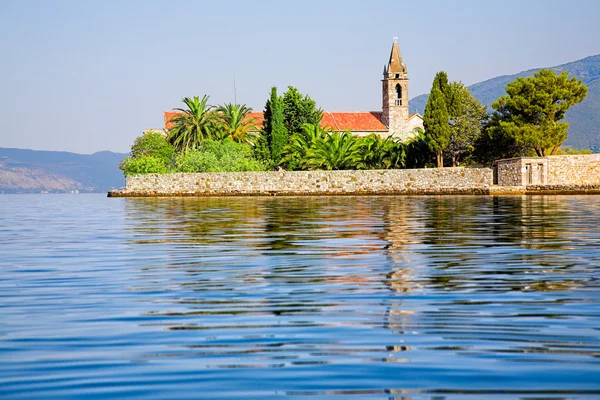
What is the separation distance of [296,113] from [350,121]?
23667 millimetres

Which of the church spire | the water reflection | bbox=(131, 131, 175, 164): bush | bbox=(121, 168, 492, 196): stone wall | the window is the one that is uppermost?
the church spire

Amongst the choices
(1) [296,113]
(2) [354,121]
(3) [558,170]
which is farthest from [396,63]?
(3) [558,170]

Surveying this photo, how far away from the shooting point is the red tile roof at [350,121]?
290 feet

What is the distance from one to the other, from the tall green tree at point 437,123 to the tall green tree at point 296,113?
10517 millimetres

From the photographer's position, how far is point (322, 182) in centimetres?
5928

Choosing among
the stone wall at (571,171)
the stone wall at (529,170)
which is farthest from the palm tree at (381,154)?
the stone wall at (571,171)

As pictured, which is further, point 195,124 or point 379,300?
point 195,124

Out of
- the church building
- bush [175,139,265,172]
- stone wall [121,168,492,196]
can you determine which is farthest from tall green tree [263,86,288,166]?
the church building

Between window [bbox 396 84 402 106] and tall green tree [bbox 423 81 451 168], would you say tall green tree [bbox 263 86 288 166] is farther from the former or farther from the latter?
window [bbox 396 84 402 106]

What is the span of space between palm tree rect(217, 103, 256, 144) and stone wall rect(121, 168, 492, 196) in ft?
26.8

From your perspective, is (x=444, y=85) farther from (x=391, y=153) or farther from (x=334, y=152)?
(x=334, y=152)

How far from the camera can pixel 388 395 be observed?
168 inches

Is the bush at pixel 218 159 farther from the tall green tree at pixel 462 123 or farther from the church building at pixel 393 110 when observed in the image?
the church building at pixel 393 110

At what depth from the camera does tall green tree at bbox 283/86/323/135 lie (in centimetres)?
6769
